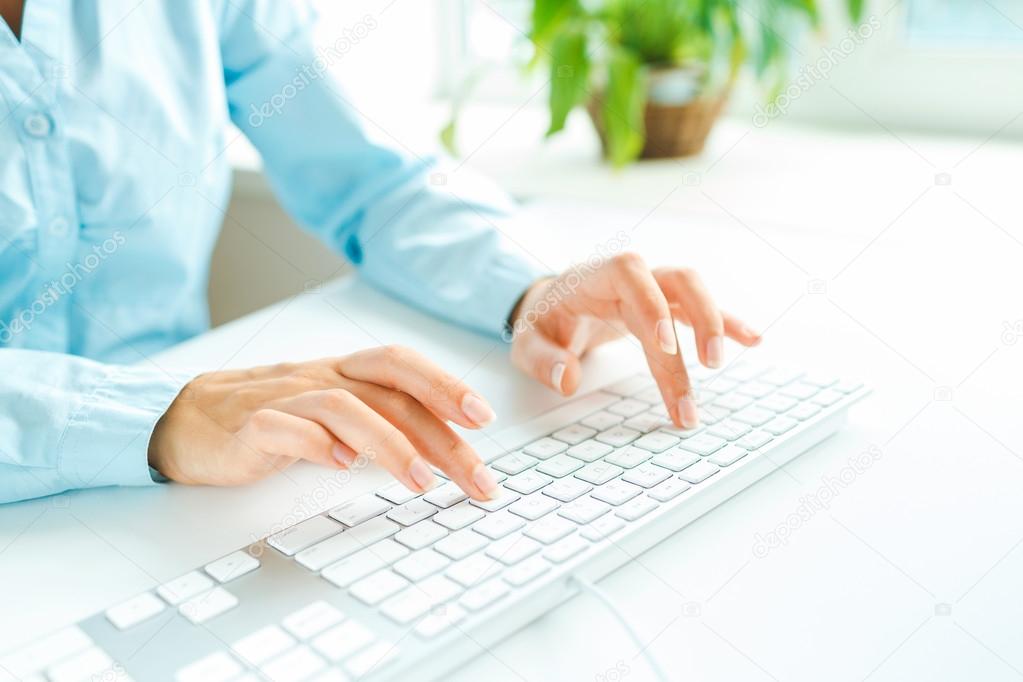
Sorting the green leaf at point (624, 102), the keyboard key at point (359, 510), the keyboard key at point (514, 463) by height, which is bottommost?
the keyboard key at point (514, 463)

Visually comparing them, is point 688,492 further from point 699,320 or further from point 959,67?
point 959,67

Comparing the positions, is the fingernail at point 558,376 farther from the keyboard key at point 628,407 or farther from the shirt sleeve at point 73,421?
the shirt sleeve at point 73,421

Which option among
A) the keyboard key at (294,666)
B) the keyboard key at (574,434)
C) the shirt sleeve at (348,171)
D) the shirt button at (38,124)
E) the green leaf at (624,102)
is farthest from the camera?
the green leaf at (624,102)

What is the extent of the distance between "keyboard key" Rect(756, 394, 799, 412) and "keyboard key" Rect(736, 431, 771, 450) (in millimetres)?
38

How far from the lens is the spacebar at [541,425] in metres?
0.58

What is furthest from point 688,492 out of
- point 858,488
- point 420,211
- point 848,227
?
point 848,227

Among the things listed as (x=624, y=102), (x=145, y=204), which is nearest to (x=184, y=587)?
(x=145, y=204)

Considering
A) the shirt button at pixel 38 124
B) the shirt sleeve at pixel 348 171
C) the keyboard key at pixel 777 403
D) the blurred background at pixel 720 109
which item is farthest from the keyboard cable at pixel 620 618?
the blurred background at pixel 720 109

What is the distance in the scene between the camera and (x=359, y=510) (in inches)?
19.8

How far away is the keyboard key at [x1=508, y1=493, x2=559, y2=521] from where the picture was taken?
0.48 m

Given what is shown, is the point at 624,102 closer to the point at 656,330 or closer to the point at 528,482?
the point at 656,330

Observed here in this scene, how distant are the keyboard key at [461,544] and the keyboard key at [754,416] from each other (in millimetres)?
210

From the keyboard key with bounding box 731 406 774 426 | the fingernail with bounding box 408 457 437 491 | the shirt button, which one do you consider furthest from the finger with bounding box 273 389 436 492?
the shirt button

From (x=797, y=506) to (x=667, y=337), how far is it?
0.50 feet
